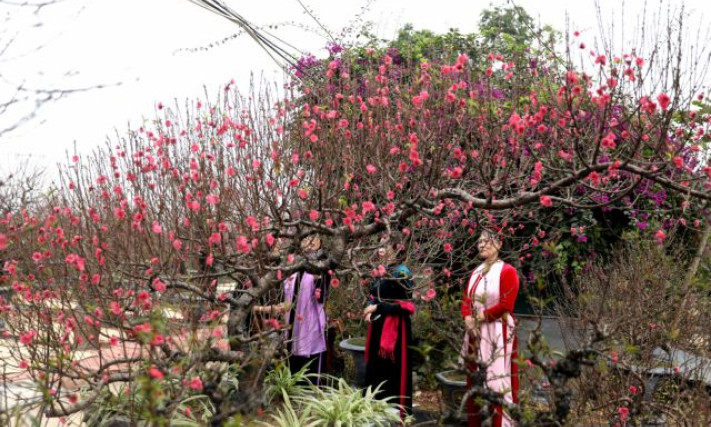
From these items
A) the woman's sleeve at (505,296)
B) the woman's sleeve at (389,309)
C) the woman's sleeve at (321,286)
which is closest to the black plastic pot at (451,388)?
the woman's sleeve at (389,309)

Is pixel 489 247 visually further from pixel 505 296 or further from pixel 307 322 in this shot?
pixel 307 322

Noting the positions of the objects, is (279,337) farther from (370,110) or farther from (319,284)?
(370,110)

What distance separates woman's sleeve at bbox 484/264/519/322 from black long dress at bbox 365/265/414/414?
0.91m

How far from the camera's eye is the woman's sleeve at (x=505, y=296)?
15.3 ft

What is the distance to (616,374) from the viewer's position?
4.88m

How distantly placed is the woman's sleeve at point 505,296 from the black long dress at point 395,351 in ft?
2.98

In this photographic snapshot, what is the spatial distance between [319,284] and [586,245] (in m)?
4.26

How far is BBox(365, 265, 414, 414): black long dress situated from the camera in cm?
545

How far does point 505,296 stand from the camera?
4.67 m

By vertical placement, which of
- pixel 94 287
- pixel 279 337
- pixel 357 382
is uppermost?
pixel 94 287

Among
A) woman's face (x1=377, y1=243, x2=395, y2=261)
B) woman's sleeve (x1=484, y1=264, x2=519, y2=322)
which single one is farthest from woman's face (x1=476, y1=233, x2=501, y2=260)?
woman's face (x1=377, y1=243, x2=395, y2=261)

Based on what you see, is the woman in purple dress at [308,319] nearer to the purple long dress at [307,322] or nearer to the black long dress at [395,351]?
the purple long dress at [307,322]

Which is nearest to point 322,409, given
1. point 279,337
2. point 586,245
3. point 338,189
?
point 279,337

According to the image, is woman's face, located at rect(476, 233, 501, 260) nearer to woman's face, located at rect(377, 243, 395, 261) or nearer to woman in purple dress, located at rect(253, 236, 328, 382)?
woman's face, located at rect(377, 243, 395, 261)
